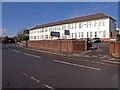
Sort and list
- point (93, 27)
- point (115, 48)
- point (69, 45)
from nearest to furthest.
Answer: point (115, 48)
point (69, 45)
point (93, 27)

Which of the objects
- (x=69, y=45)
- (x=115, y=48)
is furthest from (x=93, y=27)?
(x=115, y=48)

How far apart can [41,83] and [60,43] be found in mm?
14736

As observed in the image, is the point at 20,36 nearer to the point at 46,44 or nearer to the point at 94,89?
the point at 46,44

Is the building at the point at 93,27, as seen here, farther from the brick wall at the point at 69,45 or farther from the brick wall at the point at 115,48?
the brick wall at the point at 115,48

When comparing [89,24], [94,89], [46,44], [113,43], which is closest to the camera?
[94,89]

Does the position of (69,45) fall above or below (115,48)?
above

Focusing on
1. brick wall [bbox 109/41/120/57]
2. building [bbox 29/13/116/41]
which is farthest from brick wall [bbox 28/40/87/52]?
building [bbox 29/13/116/41]

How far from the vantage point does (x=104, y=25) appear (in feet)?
128

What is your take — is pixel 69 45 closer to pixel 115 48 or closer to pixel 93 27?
pixel 115 48

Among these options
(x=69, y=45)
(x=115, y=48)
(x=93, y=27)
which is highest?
(x=93, y=27)

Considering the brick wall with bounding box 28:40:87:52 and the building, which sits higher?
the building

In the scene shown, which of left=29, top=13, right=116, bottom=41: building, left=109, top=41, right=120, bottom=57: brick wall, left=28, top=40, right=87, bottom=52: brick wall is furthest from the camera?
left=29, top=13, right=116, bottom=41: building

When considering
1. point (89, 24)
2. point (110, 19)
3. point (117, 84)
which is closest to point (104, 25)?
point (110, 19)

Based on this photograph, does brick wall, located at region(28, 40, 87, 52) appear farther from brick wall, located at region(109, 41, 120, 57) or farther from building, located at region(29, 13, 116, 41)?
building, located at region(29, 13, 116, 41)
